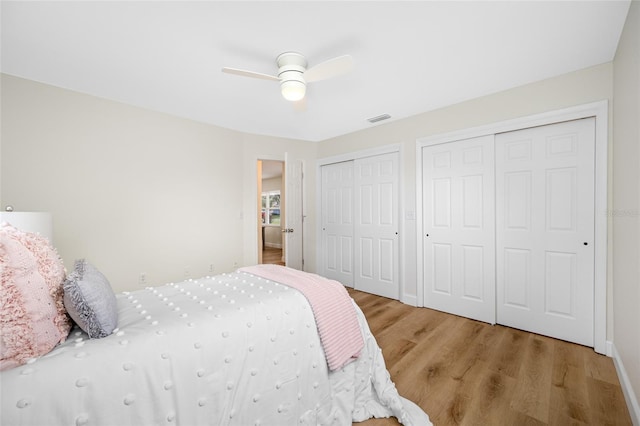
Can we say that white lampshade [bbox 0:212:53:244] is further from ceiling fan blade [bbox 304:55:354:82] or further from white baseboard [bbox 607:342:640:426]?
white baseboard [bbox 607:342:640:426]

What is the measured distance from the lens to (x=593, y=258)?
2301mm

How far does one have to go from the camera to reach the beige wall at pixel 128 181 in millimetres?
2521

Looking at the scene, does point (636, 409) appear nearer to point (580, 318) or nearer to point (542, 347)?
point (542, 347)

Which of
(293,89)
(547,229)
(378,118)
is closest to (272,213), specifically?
(378,118)

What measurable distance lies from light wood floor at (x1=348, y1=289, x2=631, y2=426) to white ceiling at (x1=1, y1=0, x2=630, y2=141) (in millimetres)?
2445

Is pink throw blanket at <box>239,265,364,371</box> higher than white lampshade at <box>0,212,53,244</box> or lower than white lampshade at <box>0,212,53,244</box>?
lower

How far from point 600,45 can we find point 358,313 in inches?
106

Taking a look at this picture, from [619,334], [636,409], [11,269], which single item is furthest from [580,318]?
[11,269]

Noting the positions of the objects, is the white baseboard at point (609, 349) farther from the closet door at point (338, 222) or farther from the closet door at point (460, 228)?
the closet door at point (338, 222)

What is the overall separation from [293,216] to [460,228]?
2429 mm

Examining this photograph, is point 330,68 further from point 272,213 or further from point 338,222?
point 272,213

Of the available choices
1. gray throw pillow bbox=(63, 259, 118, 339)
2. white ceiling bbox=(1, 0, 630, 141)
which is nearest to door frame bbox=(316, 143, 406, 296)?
white ceiling bbox=(1, 0, 630, 141)

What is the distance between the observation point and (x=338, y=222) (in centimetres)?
439

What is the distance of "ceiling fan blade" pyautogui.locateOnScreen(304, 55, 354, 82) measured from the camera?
1813 mm
